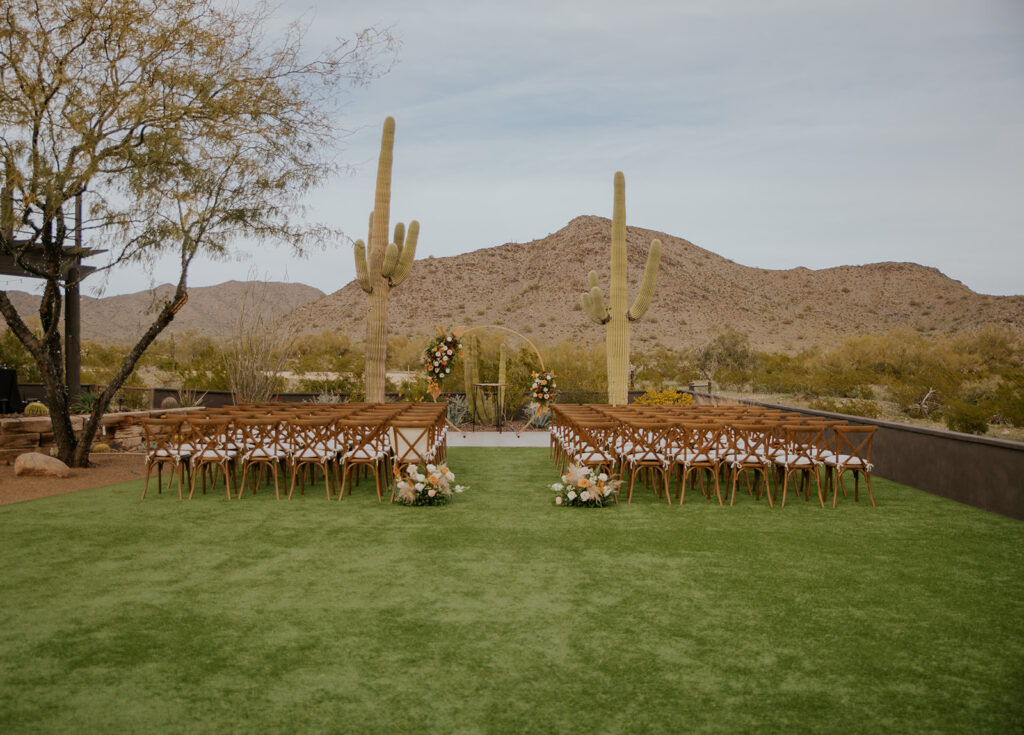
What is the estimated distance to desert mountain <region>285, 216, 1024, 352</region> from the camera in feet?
123

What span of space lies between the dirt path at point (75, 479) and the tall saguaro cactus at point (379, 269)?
4776 mm

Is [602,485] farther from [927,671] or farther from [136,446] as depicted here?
[136,446]

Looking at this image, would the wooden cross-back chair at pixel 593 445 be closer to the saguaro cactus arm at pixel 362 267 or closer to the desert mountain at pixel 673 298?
the saguaro cactus arm at pixel 362 267

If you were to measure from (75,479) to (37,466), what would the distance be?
42 centimetres

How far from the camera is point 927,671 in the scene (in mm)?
3180

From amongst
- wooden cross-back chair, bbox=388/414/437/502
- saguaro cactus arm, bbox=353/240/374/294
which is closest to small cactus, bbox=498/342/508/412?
saguaro cactus arm, bbox=353/240/374/294

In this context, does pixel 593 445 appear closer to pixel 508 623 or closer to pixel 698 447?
pixel 698 447

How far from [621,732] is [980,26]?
35.9 feet

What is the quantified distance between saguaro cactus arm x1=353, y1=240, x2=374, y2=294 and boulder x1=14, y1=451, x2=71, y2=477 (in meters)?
6.57

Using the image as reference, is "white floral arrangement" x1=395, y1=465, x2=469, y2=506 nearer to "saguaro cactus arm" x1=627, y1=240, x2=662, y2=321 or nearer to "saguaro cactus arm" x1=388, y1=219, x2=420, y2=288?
"saguaro cactus arm" x1=627, y1=240, x2=662, y2=321

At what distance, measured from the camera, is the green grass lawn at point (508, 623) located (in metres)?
2.79

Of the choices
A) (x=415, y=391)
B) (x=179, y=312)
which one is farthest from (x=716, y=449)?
(x=179, y=312)

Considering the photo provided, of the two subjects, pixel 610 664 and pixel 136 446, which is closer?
pixel 610 664

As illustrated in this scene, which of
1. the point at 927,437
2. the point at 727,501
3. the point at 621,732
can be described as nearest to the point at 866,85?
the point at 927,437
